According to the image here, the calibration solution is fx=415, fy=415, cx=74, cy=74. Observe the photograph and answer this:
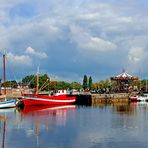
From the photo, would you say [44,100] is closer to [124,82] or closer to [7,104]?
[7,104]

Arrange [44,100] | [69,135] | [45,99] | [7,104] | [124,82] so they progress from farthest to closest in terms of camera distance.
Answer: [124,82]
[44,100]
[45,99]
[7,104]
[69,135]

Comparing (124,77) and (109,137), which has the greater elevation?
(124,77)

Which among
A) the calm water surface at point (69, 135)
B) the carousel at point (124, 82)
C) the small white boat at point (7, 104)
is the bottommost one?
the calm water surface at point (69, 135)

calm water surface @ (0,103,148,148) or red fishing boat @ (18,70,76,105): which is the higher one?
red fishing boat @ (18,70,76,105)

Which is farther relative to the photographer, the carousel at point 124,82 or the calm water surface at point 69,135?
the carousel at point 124,82

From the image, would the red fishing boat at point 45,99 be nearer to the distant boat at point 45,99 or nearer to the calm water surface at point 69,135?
the distant boat at point 45,99

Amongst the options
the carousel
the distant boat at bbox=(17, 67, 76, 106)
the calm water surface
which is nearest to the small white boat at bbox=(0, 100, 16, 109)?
the distant boat at bbox=(17, 67, 76, 106)

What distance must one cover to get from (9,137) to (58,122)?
17145mm

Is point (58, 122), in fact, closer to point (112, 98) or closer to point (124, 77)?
point (112, 98)

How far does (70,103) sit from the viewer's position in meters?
114

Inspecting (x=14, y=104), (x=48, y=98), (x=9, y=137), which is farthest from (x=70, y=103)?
(x=9, y=137)

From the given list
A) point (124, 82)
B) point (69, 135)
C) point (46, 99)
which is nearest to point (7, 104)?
point (46, 99)

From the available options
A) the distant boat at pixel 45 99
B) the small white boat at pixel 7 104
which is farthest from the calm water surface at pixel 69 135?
the distant boat at pixel 45 99

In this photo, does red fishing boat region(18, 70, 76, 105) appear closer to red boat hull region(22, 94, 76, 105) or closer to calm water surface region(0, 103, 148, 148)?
red boat hull region(22, 94, 76, 105)
